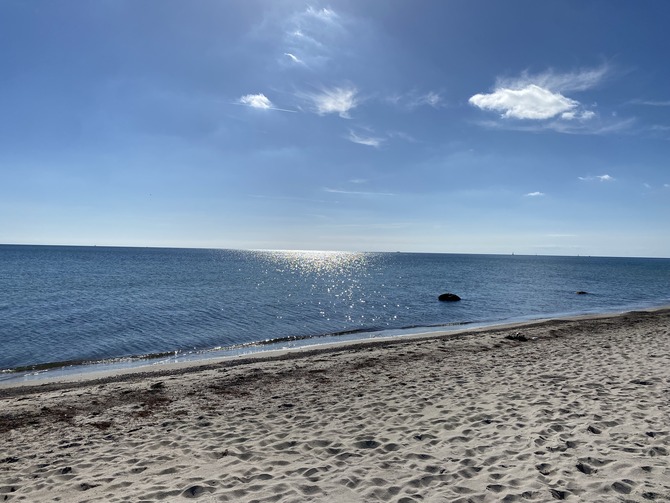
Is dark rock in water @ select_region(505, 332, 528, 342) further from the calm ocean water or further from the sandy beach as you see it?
the calm ocean water

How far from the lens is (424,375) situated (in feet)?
42.3

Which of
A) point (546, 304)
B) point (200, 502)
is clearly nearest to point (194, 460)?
point (200, 502)

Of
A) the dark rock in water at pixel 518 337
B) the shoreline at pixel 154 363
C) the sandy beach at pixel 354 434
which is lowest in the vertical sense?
the shoreline at pixel 154 363

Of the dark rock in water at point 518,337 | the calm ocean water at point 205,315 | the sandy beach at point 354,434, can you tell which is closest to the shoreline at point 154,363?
the calm ocean water at point 205,315

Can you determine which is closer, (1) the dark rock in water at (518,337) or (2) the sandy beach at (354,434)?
(2) the sandy beach at (354,434)

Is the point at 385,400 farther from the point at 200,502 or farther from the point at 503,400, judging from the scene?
the point at 200,502

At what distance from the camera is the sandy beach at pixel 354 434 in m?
6.09

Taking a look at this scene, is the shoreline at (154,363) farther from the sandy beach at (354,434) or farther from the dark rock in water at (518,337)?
the dark rock in water at (518,337)

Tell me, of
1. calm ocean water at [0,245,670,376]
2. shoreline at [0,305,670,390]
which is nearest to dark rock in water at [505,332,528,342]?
shoreline at [0,305,670,390]

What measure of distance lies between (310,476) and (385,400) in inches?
167

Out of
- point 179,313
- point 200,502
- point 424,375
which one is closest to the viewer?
point 200,502

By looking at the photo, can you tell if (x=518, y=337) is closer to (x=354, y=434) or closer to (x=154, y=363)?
(x=354, y=434)

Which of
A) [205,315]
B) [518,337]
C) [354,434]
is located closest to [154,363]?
[205,315]

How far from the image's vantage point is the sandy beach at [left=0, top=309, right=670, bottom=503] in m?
6.09
